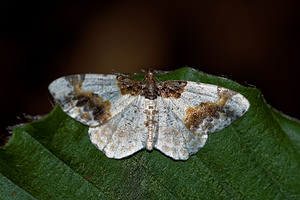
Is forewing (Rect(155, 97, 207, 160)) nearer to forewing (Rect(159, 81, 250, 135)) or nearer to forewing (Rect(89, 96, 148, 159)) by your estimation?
forewing (Rect(159, 81, 250, 135))

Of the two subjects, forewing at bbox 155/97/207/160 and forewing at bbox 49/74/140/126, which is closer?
forewing at bbox 49/74/140/126

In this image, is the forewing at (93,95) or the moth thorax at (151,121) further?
the moth thorax at (151,121)

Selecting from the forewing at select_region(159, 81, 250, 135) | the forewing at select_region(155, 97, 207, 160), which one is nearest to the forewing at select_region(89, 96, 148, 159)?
the forewing at select_region(155, 97, 207, 160)

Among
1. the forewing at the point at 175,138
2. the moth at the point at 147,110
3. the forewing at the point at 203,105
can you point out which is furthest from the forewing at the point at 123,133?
the forewing at the point at 203,105

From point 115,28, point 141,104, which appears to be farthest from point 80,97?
point 115,28

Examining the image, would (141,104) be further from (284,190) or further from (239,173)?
(284,190)

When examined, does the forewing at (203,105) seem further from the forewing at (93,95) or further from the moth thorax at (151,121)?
the forewing at (93,95)
